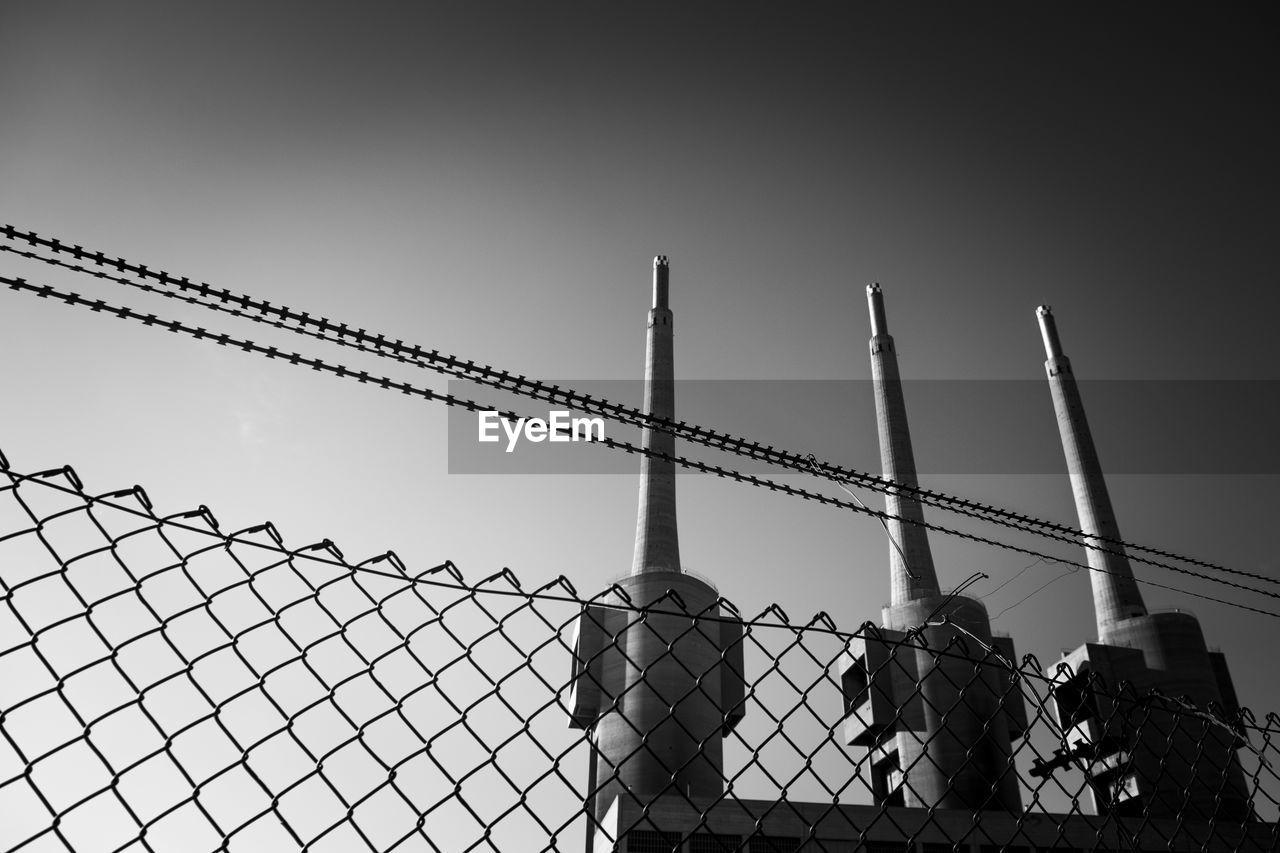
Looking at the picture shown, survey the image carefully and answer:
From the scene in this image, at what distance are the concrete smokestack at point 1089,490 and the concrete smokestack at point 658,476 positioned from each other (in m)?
17.2

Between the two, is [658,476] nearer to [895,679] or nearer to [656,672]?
[656,672]

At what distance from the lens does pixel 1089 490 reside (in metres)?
40.4

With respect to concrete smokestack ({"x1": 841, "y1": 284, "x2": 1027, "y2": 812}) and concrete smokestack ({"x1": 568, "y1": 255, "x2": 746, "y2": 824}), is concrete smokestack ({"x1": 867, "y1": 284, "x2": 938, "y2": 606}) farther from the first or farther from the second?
concrete smokestack ({"x1": 568, "y1": 255, "x2": 746, "y2": 824})

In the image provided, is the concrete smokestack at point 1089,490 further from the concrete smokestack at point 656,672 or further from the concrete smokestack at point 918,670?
the concrete smokestack at point 656,672

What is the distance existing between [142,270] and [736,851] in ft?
15.5

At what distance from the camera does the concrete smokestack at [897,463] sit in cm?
3578

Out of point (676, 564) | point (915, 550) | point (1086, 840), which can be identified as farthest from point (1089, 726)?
point (676, 564)

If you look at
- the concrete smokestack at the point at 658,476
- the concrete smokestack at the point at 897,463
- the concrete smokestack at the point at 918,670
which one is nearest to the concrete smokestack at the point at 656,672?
the concrete smokestack at the point at 658,476

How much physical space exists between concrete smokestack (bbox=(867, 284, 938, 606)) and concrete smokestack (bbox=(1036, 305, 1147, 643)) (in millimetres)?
6697

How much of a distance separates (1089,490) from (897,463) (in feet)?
31.1

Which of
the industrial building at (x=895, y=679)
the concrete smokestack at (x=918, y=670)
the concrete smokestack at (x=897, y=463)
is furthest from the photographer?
the concrete smokestack at (x=897, y=463)

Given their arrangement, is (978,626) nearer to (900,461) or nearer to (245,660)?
(900,461)

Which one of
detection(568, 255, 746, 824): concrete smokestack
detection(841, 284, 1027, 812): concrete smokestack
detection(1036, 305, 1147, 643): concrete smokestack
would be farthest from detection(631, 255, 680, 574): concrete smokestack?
detection(1036, 305, 1147, 643): concrete smokestack

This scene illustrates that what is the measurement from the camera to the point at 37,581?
5.94ft
